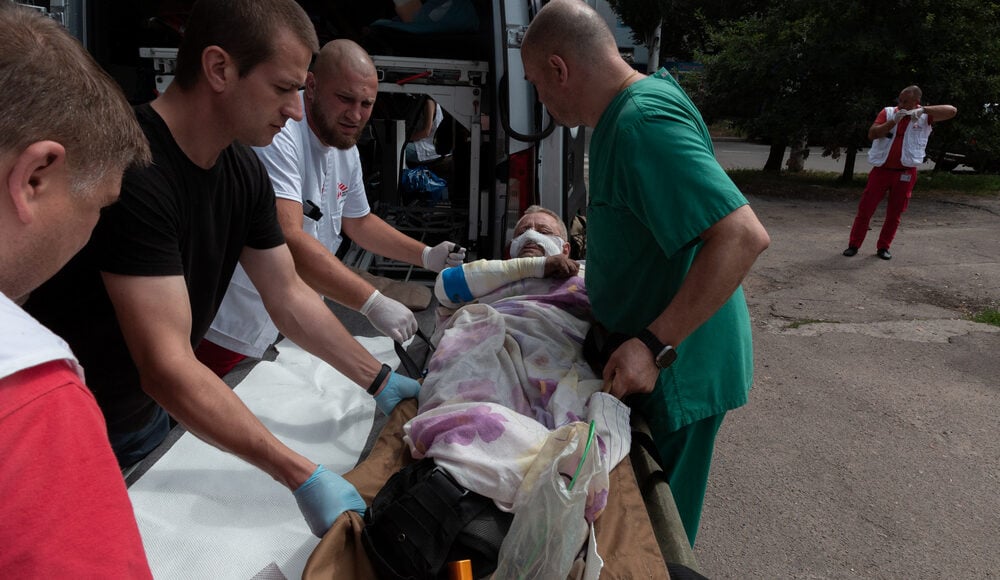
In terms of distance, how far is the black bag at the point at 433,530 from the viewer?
1.22 m

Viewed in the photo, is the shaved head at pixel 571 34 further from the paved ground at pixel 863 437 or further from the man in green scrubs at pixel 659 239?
the paved ground at pixel 863 437

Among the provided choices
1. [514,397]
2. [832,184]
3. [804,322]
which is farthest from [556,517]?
[832,184]

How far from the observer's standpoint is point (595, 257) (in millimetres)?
1898

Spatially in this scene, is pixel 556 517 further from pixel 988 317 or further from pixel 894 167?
pixel 894 167

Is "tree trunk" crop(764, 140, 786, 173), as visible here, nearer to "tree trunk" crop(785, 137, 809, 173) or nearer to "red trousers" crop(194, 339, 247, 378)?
"tree trunk" crop(785, 137, 809, 173)

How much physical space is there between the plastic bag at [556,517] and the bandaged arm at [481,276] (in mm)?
1289

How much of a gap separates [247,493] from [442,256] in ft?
4.83

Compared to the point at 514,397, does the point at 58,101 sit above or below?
above

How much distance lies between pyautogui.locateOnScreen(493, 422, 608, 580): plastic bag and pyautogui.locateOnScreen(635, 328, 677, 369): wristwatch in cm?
40

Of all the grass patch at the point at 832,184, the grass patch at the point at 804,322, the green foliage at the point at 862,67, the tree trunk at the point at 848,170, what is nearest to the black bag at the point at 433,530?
the grass patch at the point at 804,322

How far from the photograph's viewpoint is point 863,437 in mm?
3432

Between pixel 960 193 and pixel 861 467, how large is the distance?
10878 millimetres

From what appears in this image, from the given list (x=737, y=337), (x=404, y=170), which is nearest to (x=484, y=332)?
(x=737, y=337)

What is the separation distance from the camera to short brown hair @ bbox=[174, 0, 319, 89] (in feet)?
5.50
